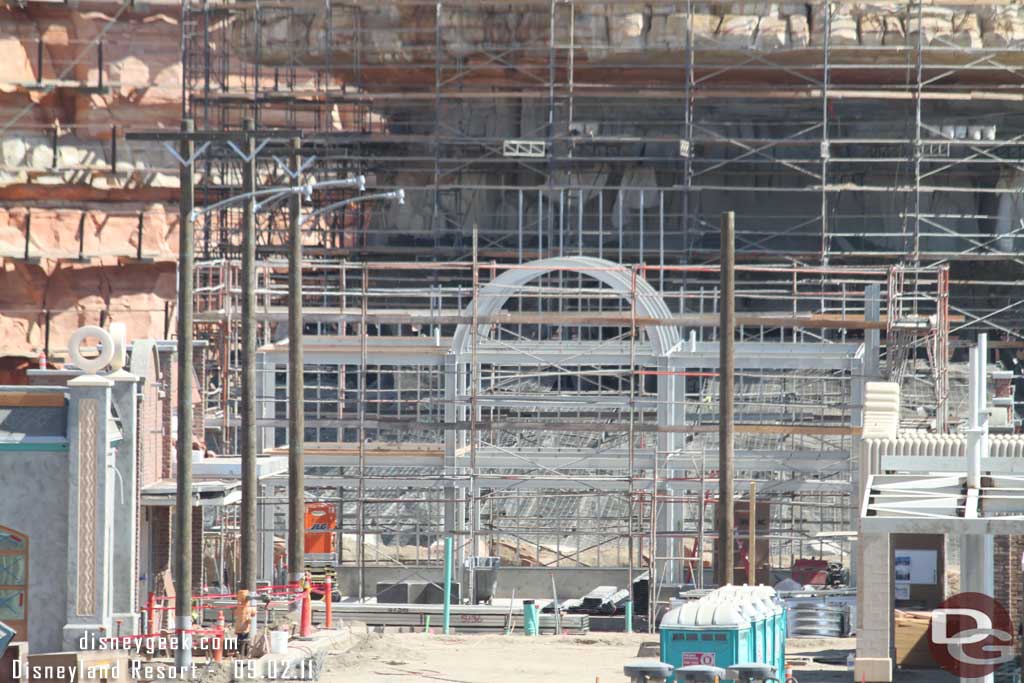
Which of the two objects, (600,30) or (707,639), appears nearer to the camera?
(707,639)

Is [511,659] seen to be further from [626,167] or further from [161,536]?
[626,167]

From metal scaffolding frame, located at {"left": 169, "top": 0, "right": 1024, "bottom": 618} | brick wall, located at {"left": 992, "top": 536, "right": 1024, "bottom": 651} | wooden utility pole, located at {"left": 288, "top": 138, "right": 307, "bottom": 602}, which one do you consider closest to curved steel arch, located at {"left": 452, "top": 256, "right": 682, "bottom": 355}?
metal scaffolding frame, located at {"left": 169, "top": 0, "right": 1024, "bottom": 618}

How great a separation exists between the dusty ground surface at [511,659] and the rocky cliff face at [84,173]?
30.9 meters

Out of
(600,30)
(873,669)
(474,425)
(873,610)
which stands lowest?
(873,669)

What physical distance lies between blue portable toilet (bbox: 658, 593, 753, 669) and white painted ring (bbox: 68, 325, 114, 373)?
9.53 m

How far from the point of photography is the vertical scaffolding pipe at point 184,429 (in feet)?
86.4

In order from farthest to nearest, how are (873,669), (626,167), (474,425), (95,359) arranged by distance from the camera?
(626,167), (474,425), (95,359), (873,669)

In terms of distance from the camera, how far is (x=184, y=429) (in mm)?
26766

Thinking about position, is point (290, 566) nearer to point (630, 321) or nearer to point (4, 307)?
point (630, 321)

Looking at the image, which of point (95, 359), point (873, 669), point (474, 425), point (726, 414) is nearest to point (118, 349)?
point (95, 359)

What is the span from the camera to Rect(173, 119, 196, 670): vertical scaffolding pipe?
26328 millimetres

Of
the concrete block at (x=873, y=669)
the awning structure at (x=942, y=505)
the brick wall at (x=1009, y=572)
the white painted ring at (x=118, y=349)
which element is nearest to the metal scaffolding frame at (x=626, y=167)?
the brick wall at (x=1009, y=572)

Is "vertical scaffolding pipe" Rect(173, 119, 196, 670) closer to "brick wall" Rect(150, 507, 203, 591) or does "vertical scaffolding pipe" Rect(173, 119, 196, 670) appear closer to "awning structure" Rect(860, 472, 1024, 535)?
"brick wall" Rect(150, 507, 203, 591)

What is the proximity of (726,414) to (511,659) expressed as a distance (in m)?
5.12
